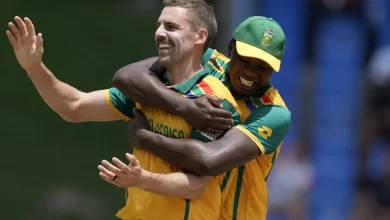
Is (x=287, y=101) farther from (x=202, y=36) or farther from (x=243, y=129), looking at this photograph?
(x=243, y=129)

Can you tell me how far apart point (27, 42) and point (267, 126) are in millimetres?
1362

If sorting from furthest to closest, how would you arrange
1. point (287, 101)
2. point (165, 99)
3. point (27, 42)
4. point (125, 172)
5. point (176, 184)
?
point (287, 101) → point (27, 42) → point (165, 99) → point (176, 184) → point (125, 172)

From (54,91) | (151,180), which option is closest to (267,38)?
(151,180)

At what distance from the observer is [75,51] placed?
9445 mm

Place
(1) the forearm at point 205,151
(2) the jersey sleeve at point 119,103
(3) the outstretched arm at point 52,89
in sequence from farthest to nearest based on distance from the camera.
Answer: (2) the jersey sleeve at point 119,103
(3) the outstretched arm at point 52,89
(1) the forearm at point 205,151

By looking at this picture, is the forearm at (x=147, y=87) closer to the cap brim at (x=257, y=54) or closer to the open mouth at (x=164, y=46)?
the open mouth at (x=164, y=46)

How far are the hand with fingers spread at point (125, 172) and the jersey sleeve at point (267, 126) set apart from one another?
0.61 meters

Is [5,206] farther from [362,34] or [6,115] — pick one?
[362,34]

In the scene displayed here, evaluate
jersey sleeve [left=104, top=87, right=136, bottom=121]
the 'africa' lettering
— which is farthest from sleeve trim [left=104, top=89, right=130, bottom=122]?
Result: the 'africa' lettering

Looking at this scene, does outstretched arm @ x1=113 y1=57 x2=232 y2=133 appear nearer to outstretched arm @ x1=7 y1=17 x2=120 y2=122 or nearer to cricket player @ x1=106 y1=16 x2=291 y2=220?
cricket player @ x1=106 y1=16 x2=291 y2=220

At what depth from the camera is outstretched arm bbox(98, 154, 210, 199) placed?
462cm

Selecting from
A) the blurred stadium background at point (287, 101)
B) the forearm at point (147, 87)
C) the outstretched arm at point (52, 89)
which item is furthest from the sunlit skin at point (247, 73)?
the blurred stadium background at point (287, 101)

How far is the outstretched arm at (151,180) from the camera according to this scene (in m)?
4.62

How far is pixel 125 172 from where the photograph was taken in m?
4.62
